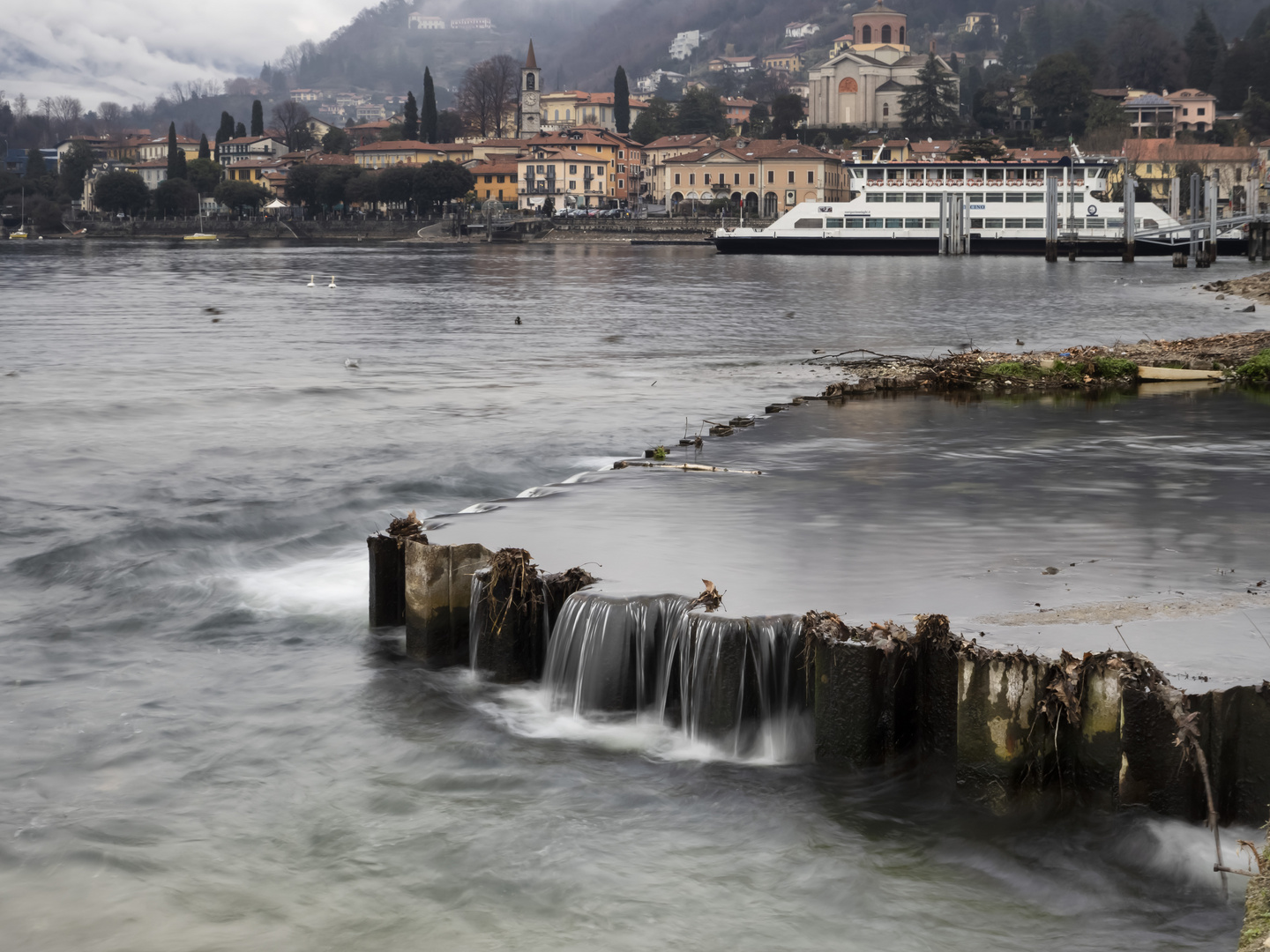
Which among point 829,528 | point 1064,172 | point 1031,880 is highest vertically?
point 1064,172

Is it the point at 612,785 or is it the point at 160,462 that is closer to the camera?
the point at 612,785

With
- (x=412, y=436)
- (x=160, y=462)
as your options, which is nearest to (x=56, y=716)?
(x=160, y=462)

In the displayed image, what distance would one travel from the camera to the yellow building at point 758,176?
130250mm

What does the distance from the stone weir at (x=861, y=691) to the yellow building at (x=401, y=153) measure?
158m

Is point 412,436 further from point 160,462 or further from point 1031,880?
point 1031,880

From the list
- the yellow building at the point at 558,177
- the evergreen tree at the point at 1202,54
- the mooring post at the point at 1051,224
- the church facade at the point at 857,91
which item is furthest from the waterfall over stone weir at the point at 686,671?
the evergreen tree at the point at 1202,54

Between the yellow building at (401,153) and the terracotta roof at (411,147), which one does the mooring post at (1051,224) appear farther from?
the terracotta roof at (411,147)

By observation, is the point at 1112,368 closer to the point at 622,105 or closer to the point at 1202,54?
the point at 622,105

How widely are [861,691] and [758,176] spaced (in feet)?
429

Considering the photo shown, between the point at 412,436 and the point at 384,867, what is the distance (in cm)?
1046

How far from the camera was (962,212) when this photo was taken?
80312 mm

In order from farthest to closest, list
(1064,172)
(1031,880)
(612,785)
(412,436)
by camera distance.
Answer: (1064,172) → (412,436) → (612,785) → (1031,880)

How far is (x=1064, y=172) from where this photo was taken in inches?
3216

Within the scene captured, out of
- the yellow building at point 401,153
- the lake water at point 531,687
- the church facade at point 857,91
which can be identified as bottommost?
the lake water at point 531,687
